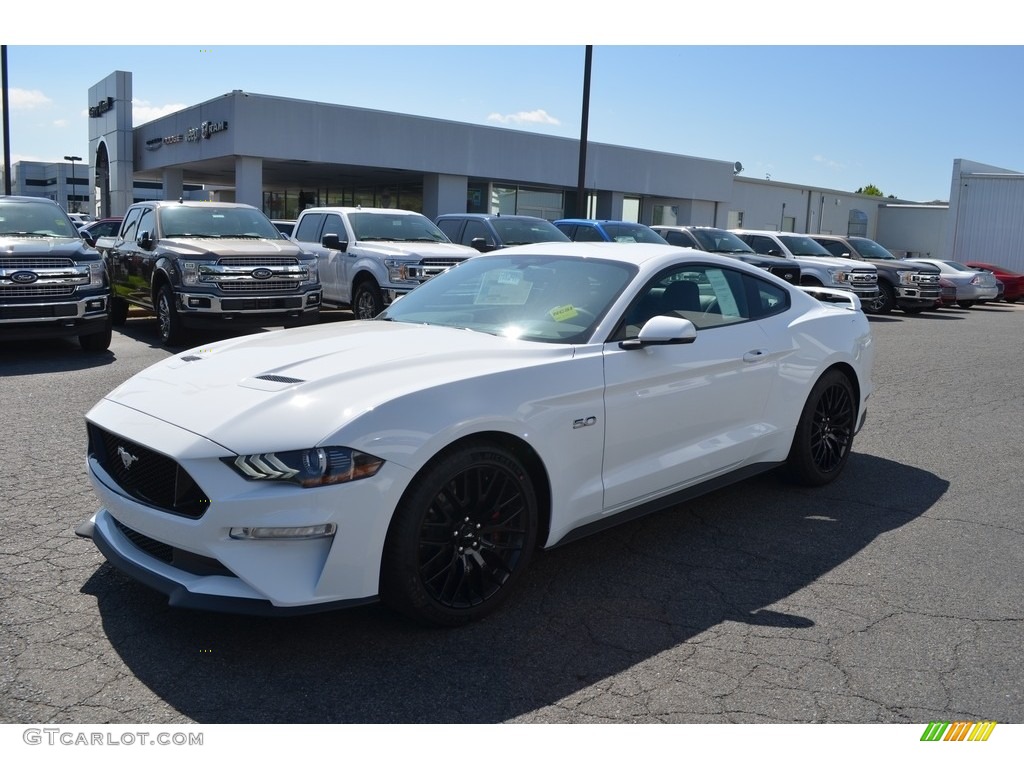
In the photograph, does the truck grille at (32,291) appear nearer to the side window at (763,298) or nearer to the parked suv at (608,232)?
the side window at (763,298)

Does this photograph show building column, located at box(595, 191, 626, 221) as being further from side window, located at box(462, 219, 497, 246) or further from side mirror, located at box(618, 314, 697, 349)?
side mirror, located at box(618, 314, 697, 349)

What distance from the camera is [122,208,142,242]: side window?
13453 millimetres

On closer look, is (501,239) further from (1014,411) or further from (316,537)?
(316,537)

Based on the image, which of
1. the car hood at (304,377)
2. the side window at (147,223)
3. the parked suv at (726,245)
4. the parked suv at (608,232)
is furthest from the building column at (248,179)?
the car hood at (304,377)

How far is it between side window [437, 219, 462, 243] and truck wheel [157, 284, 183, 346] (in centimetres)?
598

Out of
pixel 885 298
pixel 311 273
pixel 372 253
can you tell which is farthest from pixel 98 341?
pixel 885 298

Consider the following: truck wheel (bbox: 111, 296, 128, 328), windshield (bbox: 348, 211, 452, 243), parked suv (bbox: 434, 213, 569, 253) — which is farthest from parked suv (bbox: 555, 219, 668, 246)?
truck wheel (bbox: 111, 296, 128, 328)

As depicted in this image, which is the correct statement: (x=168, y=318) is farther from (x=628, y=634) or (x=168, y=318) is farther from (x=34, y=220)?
(x=628, y=634)

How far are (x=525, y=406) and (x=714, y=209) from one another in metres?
44.6

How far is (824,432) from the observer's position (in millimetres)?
5840

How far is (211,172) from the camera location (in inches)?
1618

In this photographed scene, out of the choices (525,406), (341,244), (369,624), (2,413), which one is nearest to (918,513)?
(525,406)

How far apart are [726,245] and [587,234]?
4.00m

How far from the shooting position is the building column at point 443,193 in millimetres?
35156
